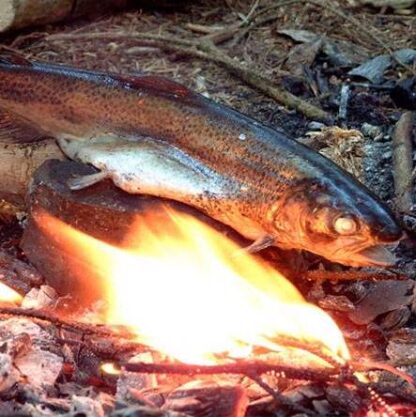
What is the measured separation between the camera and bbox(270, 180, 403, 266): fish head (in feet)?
10.9

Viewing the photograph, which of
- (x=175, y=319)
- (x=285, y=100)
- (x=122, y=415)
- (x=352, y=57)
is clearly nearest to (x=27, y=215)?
(x=175, y=319)

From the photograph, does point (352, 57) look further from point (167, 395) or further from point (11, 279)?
point (167, 395)

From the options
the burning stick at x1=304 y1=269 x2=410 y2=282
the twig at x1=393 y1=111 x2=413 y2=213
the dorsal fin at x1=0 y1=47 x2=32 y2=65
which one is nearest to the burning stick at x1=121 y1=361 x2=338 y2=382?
the burning stick at x1=304 y1=269 x2=410 y2=282

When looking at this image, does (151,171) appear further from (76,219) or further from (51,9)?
(51,9)

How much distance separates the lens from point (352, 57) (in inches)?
255

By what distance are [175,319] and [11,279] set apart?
2.81 ft

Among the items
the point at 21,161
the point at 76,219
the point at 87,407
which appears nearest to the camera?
the point at 87,407

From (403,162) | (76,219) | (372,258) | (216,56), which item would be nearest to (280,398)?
(372,258)

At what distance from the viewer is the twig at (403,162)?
450 cm

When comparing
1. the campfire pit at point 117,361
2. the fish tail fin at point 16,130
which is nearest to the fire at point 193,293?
the campfire pit at point 117,361

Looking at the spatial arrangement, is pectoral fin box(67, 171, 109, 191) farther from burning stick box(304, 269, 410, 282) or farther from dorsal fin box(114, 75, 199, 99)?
burning stick box(304, 269, 410, 282)

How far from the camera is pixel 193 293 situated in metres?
3.64

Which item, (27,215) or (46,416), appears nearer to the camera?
(46,416)

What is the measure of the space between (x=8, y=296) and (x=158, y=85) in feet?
3.77
